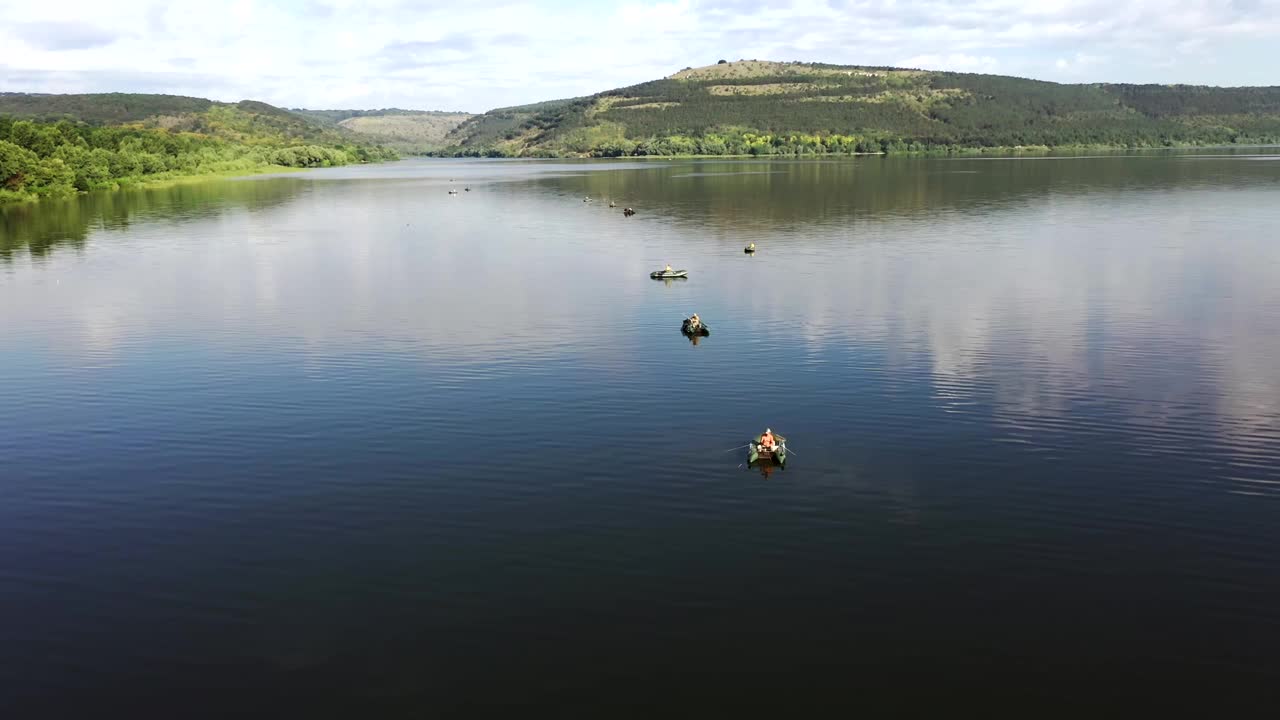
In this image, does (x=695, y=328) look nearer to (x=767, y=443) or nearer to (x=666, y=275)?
(x=666, y=275)

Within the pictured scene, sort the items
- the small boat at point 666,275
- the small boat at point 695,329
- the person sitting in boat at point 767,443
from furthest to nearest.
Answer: the small boat at point 666,275
the small boat at point 695,329
the person sitting in boat at point 767,443

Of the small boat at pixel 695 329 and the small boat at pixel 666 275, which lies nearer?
the small boat at pixel 695 329

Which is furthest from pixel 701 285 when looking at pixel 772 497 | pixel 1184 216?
pixel 1184 216

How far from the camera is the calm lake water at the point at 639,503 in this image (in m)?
29.4

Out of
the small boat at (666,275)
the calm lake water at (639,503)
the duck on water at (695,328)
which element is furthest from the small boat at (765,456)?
Answer: the small boat at (666,275)

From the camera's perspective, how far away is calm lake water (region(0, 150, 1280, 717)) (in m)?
29.4

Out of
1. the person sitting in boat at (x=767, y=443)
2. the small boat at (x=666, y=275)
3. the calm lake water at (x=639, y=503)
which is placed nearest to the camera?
the calm lake water at (x=639, y=503)

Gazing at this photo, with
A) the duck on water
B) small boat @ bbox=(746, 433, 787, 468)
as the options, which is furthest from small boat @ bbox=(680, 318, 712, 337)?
small boat @ bbox=(746, 433, 787, 468)

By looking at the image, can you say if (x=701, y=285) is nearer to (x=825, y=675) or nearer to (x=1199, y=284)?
(x=1199, y=284)

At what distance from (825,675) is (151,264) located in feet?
375

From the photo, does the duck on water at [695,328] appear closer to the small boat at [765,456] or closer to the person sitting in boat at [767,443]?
the small boat at [765,456]

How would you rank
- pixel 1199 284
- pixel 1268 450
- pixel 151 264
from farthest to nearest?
pixel 151 264
pixel 1199 284
pixel 1268 450

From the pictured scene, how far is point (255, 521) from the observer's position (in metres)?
→ 40.7

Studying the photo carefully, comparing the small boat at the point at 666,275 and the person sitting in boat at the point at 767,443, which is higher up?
the small boat at the point at 666,275
